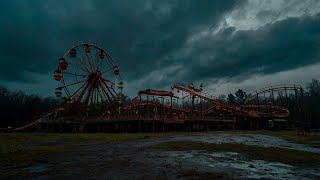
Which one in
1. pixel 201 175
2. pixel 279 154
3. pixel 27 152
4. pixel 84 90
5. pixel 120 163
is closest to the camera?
pixel 201 175

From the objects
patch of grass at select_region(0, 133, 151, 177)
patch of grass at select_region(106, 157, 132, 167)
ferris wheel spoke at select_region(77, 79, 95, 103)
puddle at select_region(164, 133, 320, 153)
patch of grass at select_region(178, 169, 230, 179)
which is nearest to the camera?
patch of grass at select_region(178, 169, 230, 179)

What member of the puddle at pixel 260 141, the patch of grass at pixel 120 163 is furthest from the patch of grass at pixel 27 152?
the puddle at pixel 260 141

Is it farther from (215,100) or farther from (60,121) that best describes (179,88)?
(60,121)

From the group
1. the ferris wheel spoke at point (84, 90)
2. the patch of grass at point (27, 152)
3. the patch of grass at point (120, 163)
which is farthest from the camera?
the ferris wheel spoke at point (84, 90)

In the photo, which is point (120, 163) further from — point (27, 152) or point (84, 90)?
point (84, 90)

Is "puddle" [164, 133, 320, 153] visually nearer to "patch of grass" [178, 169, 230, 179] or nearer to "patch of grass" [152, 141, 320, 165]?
"patch of grass" [152, 141, 320, 165]

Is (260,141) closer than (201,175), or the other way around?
(201,175)

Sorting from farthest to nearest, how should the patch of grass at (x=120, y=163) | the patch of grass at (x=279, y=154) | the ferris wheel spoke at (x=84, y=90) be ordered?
1. the ferris wheel spoke at (x=84, y=90)
2. the patch of grass at (x=279, y=154)
3. the patch of grass at (x=120, y=163)

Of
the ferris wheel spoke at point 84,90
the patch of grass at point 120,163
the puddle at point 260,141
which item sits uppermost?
the ferris wheel spoke at point 84,90

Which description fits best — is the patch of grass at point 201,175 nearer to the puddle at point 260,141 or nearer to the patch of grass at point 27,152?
the patch of grass at point 27,152

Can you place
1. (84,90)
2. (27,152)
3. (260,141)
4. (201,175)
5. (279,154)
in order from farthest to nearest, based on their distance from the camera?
(84,90), (260,141), (27,152), (279,154), (201,175)

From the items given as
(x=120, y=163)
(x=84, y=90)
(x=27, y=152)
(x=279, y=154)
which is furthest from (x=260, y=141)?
(x=84, y=90)

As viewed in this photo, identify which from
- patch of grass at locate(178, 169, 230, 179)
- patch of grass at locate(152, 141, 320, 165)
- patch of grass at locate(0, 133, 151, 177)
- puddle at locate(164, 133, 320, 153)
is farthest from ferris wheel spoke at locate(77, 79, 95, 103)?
patch of grass at locate(178, 169, 230, 179)

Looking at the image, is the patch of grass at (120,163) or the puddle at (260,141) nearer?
the patch of grass at (120,163)
